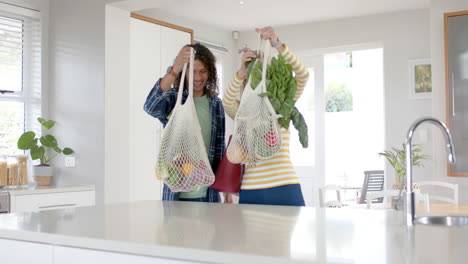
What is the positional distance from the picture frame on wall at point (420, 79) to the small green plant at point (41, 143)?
3.35 metres

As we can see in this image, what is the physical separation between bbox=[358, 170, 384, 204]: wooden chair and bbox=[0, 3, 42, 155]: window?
3.73 meters

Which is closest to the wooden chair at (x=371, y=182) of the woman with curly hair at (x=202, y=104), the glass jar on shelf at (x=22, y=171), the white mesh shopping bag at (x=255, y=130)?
the glass jar on shelf at (x=22, y=171)

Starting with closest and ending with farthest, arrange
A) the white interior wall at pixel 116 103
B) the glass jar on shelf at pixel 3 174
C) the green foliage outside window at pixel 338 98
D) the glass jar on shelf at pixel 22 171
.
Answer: the glass jar on shelf at pixel 3 174 → the glass jar on shelf at pixel 22 171 → the white interior wall at pixel 116 103 → the green foliage outside window at pixel 338 98

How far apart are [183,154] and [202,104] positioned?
0.33m

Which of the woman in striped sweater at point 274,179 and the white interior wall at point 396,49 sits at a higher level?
the white interior wall at point 396,49

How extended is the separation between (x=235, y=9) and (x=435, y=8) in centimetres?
201

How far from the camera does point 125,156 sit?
4113mm

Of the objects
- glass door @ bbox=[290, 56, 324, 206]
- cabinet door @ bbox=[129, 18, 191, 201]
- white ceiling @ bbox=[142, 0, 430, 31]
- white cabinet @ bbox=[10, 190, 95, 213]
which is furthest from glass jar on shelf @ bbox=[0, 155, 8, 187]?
glass door @ bbox=[290, 56, 324, 206]

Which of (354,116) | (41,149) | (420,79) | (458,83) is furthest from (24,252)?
(354,116)

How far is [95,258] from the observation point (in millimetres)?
1291

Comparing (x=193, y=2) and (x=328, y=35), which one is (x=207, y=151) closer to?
(x=193, y=2)

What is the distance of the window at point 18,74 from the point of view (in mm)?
4027

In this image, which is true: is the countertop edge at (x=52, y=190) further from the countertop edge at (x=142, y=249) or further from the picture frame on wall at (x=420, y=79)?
the picture frame on wall at (x=420, y=79)

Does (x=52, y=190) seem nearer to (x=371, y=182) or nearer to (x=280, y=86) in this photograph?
(x=280, y=86)
